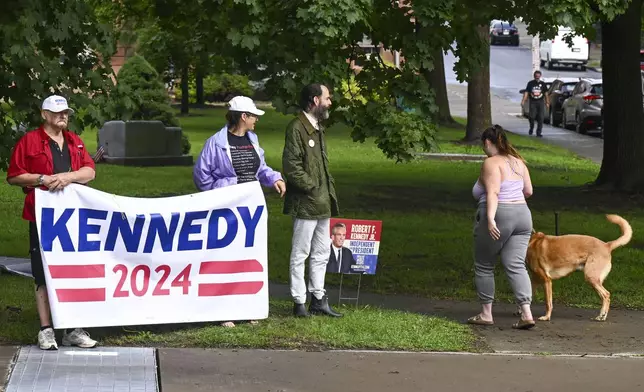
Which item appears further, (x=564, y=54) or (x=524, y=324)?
(x=564, y=54)

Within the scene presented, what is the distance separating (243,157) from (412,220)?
24.6 feet

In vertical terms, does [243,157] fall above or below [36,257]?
above

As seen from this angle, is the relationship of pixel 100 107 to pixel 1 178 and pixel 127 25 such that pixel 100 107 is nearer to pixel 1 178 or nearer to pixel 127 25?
pixel 1 178

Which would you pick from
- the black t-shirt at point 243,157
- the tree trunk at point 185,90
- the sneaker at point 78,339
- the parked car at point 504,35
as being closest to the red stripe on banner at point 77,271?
the sneaker at point 78,339

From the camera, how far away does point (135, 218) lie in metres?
8.94

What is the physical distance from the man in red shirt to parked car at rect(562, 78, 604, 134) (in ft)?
93.7

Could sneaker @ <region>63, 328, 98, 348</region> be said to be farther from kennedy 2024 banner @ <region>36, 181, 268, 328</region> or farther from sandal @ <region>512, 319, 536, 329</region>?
sandal @ <region>512, 319, 536, 329</region>

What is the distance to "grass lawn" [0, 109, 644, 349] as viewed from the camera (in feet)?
31.9

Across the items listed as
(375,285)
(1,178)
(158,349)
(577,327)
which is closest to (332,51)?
(375,285)

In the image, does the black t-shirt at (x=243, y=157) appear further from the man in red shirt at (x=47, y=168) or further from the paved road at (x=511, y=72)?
the paved road at (x=511, y=72)

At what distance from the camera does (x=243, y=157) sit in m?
9.41

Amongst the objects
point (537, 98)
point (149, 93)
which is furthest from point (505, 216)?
point (537, 98)

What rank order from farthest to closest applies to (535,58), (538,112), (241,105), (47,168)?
1. (535,58)
2. (538,112)
3. (241,105)
4. (47,168)

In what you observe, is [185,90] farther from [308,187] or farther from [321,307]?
[308,187]
